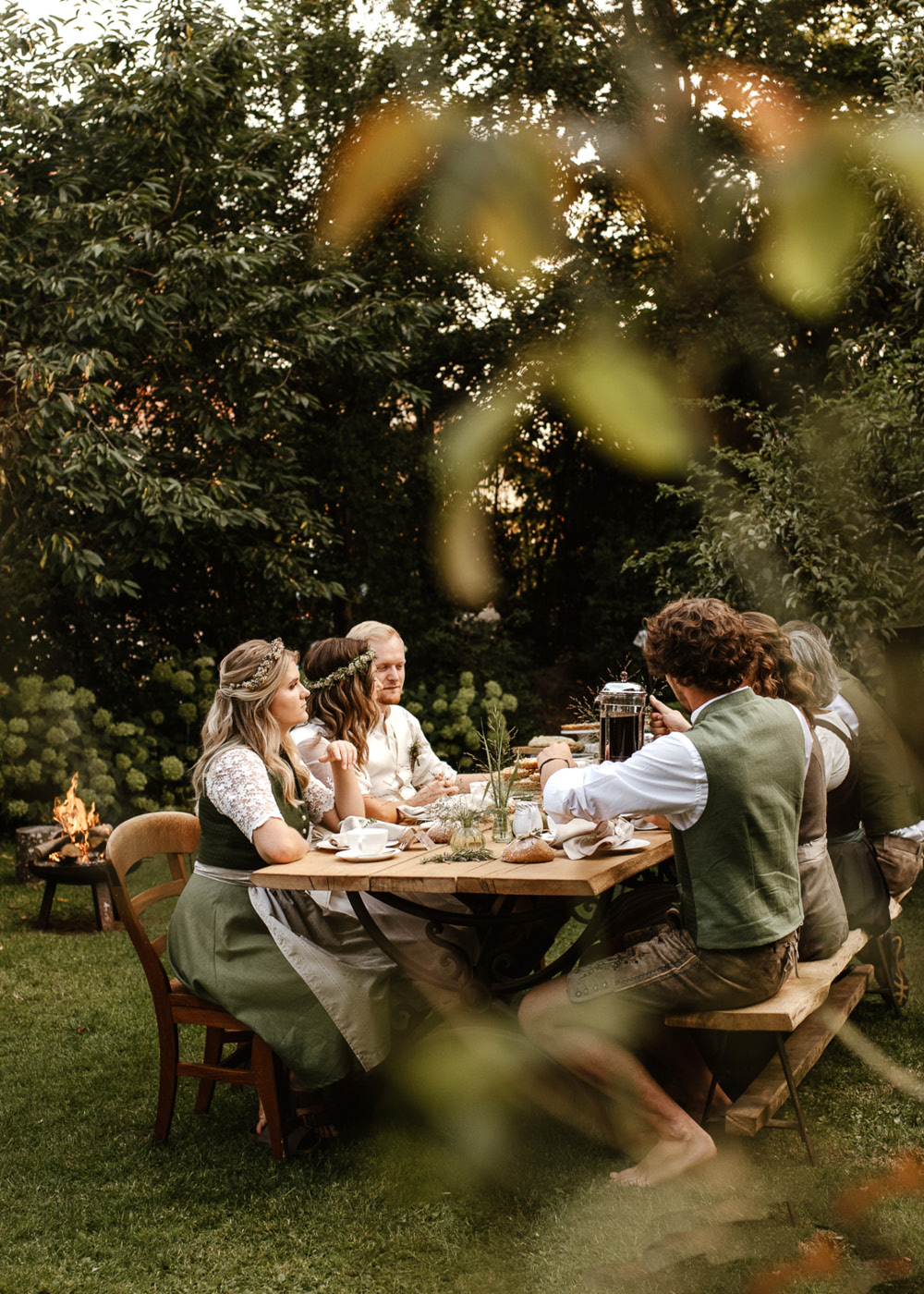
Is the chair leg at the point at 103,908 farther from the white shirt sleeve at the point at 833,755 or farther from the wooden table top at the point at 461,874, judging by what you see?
the white shirt sleeve at the point at 833,755

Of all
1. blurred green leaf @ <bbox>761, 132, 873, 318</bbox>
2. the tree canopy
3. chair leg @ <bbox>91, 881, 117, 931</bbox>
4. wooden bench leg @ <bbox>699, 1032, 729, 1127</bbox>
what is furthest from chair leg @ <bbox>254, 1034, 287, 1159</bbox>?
blurred green leaf @ <bbox>761, 132, 873, 318</bbox>

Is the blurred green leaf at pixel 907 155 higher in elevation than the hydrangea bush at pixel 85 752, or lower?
higher

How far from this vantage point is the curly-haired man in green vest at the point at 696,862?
2613 mm

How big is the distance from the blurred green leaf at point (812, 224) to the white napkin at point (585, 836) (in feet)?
19.7

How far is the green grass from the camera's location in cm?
258

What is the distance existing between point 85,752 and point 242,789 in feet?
17.2

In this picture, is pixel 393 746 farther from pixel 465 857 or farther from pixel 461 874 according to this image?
pixel 461 874

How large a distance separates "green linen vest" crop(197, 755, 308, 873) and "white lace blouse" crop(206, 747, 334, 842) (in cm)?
4

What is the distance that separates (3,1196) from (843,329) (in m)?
8.16

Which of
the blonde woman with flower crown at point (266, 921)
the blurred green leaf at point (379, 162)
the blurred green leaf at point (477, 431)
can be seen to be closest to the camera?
the blonde woman with flower crown at point (266, 921)

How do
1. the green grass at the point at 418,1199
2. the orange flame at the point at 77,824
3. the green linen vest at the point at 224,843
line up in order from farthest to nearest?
the orange flame at the point at 77,824
the green linen vest at the point at 224,843
the green grass at the point at 418,1199

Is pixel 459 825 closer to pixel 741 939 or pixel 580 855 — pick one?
pixel 580 855

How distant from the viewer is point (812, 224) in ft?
28.5

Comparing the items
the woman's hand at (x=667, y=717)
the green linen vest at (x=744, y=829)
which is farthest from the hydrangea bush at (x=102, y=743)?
the green linen vest at (x=744, y=829)
